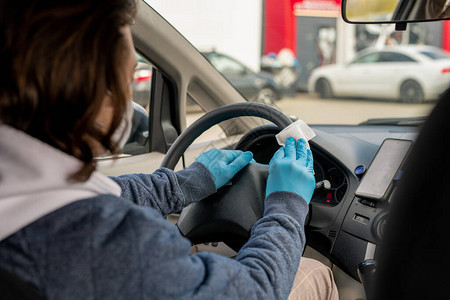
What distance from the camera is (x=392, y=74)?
11.4 metres

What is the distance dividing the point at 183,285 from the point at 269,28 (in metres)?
16.3


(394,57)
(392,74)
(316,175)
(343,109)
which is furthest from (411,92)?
(316,175)

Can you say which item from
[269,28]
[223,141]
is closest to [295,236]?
[223,141]

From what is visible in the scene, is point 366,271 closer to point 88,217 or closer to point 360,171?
point 360,171

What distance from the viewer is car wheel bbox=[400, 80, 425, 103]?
424 inches

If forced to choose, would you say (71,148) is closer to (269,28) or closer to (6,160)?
(6,160)

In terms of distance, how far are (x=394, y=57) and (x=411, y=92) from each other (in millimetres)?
1037

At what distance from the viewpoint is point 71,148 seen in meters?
0.85

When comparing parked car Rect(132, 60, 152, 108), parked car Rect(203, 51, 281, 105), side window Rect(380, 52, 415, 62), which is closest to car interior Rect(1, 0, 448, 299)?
parked car Rect(132, 60, 152, 108)

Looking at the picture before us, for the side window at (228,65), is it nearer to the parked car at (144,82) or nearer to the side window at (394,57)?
the side window at (394,57)

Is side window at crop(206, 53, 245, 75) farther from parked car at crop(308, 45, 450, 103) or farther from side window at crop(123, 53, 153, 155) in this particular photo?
side window at crop(123, 53, 153, 155)

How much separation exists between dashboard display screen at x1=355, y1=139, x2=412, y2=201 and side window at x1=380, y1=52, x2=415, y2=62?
10163 millimetres

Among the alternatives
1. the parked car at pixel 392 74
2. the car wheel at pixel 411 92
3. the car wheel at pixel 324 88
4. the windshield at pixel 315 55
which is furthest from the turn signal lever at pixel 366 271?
the car wheel at pixel 324 88

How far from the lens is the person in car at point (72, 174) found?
31.3 inches
